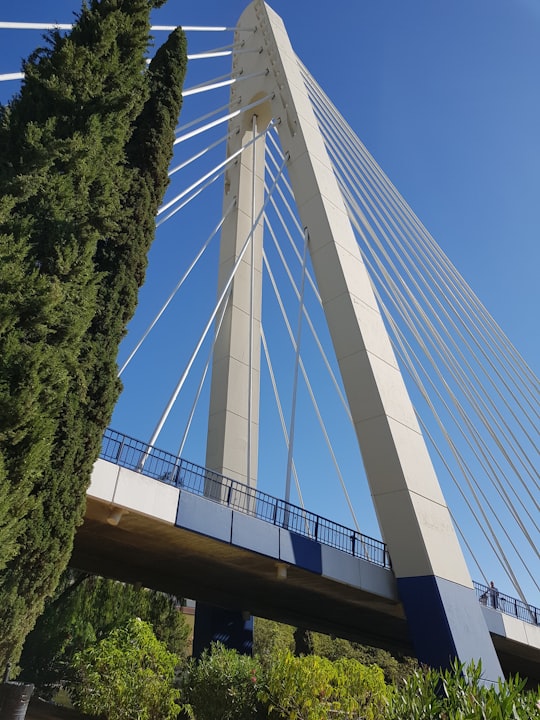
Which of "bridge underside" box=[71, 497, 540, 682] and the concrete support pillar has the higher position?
the concrete support pillar

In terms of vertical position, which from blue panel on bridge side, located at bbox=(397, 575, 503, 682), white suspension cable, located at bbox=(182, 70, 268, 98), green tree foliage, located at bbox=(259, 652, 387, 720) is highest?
white suspension cable, located at bbox=(182, 70, 268, 98)

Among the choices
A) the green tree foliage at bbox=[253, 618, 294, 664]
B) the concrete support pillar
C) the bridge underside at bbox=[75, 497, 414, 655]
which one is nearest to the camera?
the bridge underside at bbox=[75, 497, 414, 655]

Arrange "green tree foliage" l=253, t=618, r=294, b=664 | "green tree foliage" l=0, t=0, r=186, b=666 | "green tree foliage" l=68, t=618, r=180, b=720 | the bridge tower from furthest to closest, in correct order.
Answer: "green tree foliage" l=253, t=618, r=294, b=664
the bridge tower
"green tree foliage" l=68, t=618, r=180, b=720
"green tree foliage" l=0, t=0, r=186, b=666

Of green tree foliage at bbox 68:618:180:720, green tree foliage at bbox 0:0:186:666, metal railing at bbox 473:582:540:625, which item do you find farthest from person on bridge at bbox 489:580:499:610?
green tree foliage at bbox 0:0:186:666

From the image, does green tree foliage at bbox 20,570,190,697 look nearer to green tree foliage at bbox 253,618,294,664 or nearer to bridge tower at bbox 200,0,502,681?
bridge tower at bbox 200,0,502,681

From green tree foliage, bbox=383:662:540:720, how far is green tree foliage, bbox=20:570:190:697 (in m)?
9.46

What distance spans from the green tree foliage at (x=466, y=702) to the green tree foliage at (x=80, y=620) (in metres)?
9.46

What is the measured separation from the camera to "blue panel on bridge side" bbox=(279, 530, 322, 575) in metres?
12.0

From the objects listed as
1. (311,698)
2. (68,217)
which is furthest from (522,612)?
(68,217)

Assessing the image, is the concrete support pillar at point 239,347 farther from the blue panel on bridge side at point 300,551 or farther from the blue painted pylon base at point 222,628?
the blue painted pylon base at point 222,628

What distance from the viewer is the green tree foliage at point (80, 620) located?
52.4ft

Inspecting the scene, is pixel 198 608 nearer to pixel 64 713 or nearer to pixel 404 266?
pixel 64 713

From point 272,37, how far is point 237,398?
13511mm

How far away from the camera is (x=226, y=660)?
1027 cm
